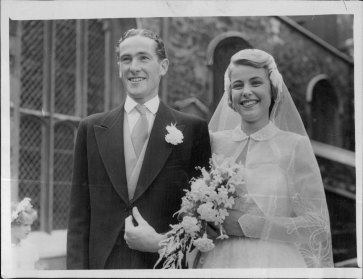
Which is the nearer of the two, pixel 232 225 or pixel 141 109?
pixel 232 225

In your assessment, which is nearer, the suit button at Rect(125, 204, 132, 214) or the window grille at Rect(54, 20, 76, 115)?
the suit button at Rect(125, 204, 132, 214)

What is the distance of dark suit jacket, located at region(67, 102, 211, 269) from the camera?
277 centimetres

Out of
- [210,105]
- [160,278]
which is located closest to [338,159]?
[210,105]

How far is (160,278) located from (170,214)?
0.34 meters

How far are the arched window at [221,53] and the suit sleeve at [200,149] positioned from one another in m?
0.14

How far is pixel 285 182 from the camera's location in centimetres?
276

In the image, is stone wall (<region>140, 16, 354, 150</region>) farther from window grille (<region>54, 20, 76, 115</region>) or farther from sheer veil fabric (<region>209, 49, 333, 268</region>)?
window grille (<region>54, 20, 76, 115</region>)

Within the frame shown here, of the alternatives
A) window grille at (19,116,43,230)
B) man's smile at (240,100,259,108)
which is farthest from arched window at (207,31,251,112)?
window grille at (19,116,43,230)

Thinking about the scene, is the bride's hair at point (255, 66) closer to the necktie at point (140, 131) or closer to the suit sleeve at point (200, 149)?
the suit sleeve at point (200, 149)

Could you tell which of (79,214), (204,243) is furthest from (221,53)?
(79,214)

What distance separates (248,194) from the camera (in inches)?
108

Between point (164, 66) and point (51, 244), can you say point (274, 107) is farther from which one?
point (51, 244)

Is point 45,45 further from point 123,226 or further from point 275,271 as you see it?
point 275,271

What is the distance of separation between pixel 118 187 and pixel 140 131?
0.32 metres
